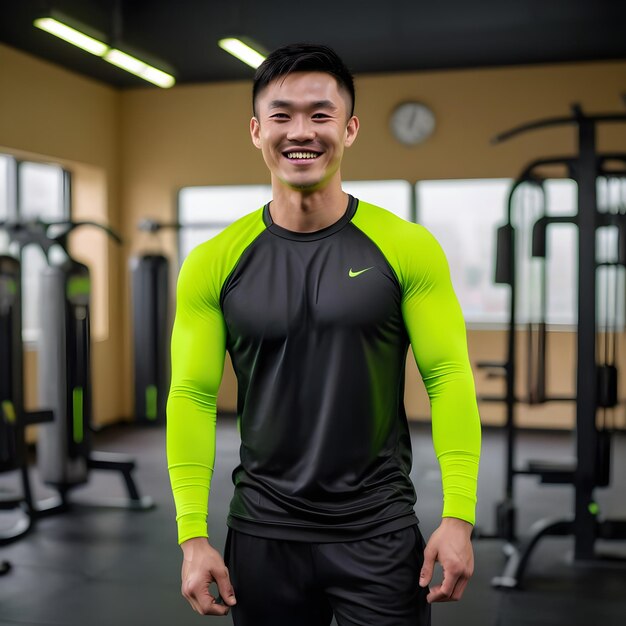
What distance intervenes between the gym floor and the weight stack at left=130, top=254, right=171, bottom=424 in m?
0.45

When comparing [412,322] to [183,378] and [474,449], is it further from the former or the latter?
[183,378]

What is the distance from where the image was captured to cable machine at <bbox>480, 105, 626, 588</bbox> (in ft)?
10.4

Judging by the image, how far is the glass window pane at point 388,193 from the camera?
6129 millimetres

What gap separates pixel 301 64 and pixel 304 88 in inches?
1.2

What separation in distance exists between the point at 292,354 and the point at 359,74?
208 inches

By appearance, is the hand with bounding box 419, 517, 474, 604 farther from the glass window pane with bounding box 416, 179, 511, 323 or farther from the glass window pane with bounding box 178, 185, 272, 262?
the glass window pane with bounding box 178, 185, 272, 262

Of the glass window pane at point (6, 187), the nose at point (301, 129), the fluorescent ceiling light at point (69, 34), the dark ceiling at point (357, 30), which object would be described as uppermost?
the dark ceiling at point (357, 30)

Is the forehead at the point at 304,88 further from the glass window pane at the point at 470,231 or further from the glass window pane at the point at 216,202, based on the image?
the glass window pane at the point at 216,202

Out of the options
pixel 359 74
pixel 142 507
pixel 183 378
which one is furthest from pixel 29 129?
pixel 183 378

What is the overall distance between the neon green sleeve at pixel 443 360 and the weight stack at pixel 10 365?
2760 millimetres

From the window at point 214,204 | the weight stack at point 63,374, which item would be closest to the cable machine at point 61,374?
the weight stack at point 63,374

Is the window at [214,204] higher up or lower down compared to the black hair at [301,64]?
higher up

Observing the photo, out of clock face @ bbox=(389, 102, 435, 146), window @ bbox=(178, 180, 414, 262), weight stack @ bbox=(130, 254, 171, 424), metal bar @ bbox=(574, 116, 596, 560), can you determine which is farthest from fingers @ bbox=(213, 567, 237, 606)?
window @ bbox=(178, 180, 414, 262)

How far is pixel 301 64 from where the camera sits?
1.10 metres
